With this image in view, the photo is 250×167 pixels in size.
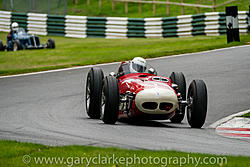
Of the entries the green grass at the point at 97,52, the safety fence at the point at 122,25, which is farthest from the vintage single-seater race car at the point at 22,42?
the safety fence at the point at 122,25

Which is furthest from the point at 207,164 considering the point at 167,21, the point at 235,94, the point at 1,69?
the point at 167,21

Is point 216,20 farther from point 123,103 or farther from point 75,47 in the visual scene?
point 123,103

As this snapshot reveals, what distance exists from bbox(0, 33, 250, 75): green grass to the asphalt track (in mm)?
1397

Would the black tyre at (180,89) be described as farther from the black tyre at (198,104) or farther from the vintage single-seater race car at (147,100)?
the black tyre at (198,104)

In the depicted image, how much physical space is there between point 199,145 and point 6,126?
3527 millimetres

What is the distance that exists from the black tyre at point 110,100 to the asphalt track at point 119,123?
19cm

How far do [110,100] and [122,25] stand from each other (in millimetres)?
21504

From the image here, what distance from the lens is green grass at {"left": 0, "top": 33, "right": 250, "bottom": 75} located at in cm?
2049

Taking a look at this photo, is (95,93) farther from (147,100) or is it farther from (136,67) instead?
(147,100)

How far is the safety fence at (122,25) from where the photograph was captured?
90.7ft

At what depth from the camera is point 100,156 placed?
680 centimetres

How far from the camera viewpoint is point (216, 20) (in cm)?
2742

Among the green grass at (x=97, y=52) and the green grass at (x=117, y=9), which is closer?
the green grass at (x=97, y=52)

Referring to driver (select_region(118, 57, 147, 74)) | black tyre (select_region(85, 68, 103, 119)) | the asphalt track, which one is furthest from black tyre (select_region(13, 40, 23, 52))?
driver (select_region(118, 57, 147, 74))
